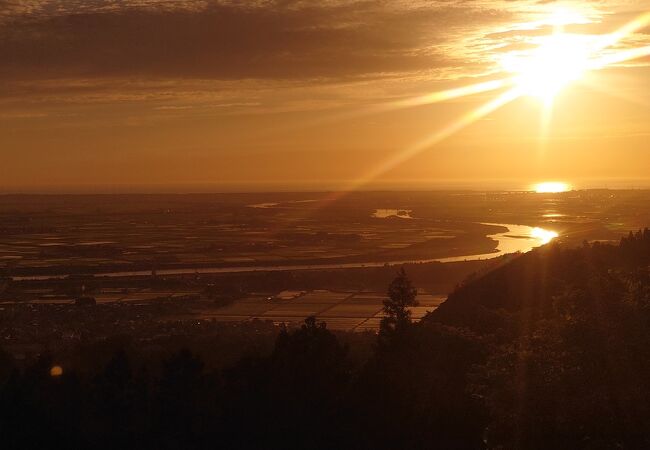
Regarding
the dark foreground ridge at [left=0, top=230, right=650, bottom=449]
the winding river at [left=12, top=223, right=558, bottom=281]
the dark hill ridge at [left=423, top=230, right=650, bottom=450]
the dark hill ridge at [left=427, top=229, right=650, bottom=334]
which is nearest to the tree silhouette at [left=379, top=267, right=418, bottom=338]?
the dark foreground ridge at [left=0, top=230, right=650, bottom=449]

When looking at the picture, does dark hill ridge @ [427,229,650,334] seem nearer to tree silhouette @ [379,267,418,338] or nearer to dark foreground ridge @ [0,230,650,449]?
dark foreground ridge @ [0,230,650,449]

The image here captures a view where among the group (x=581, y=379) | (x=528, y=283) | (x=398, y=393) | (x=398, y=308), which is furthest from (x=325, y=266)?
(x=581, y=379)

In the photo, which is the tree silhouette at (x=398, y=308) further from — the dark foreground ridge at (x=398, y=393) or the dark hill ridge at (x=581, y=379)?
the dark hill ridge at (x=581, y=379)

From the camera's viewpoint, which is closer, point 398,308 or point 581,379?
point 581,379

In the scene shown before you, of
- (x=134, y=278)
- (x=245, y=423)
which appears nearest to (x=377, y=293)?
(x=134, y=278)

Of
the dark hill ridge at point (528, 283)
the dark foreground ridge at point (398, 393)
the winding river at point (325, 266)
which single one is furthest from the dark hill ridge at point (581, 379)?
the winding river at point (325, 266)

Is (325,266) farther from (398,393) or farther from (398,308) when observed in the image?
(398,393)

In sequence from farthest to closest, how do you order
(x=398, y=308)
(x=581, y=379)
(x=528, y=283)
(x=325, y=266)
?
(x=325, y=266), (x=528, y=283), (x=398, y=308), (x=581, y=379)

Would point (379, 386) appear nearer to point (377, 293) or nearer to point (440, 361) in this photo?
point (440, 361)
